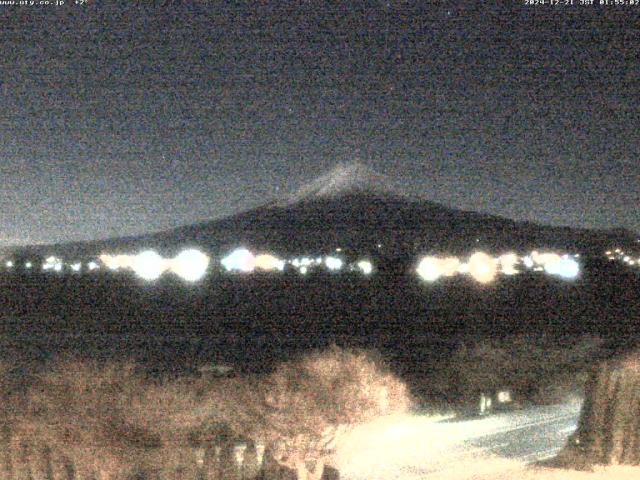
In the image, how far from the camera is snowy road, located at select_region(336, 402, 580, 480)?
1109 centimetres

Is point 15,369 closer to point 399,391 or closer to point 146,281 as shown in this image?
point 399,391

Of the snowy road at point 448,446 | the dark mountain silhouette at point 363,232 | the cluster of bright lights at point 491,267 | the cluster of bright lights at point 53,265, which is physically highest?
the dark mountain silhouette at point 363,232

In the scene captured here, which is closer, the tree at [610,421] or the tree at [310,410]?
the tree at [310,410]

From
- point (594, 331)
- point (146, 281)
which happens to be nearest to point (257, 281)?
point (146, 281)

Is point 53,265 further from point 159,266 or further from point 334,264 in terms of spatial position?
point 334,264

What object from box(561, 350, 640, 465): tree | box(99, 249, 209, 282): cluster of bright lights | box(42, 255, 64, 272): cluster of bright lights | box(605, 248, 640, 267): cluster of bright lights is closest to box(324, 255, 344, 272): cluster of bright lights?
box(99, 249, 209, 282): cluster of bright lights

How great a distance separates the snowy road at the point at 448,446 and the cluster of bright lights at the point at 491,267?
92.3 feet

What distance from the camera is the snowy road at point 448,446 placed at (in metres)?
11.1

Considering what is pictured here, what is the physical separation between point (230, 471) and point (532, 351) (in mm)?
11630

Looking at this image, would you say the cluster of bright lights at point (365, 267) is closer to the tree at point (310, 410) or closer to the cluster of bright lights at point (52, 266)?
the cluster of bright lights at point (52, 266)

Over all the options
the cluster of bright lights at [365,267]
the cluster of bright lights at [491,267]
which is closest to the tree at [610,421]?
the cluster of bright lights at [491,267]

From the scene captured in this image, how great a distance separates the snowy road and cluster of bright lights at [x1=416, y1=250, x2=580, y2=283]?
28.1 metres

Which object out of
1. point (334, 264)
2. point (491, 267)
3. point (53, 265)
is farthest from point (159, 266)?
point (491, 267)

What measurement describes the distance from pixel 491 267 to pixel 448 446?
40777 mm
